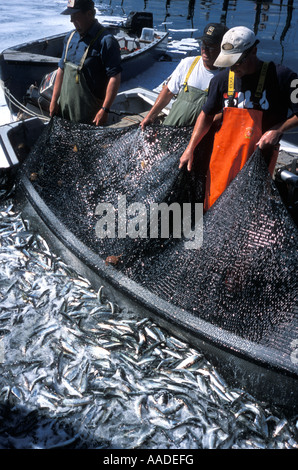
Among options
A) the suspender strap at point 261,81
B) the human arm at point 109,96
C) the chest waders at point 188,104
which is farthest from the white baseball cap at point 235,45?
the human arm at point 109,96

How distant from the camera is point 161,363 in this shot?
3742 mm

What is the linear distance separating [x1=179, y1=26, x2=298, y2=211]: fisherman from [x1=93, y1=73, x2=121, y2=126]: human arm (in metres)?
1.71

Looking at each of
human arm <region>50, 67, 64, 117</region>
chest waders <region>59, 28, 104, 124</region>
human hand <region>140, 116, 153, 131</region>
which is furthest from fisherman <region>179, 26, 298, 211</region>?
human arm <region>50, 67, 64, 117</region>

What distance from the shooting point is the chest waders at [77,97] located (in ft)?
17.1

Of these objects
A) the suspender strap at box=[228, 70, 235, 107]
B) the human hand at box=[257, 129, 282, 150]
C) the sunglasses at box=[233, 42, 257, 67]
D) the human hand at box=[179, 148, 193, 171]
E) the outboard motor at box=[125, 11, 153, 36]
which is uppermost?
the outboard motor at box=[125, 11, 153, 36]

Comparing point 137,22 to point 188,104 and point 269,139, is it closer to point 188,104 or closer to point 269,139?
point 188,104

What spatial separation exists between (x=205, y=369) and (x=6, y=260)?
298 cm

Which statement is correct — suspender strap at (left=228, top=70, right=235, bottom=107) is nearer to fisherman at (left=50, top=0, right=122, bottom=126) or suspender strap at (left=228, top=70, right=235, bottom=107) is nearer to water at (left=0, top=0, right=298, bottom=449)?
fisherman at (left=50, top=0, right=122, bottom=126)

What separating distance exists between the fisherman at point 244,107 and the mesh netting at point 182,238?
0.26 meters

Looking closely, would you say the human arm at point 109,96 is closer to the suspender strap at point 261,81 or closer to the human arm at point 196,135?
the human arm at point 196,135

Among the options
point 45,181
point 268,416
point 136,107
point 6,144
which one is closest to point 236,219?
point 268,416

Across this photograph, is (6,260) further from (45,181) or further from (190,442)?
(190,442)

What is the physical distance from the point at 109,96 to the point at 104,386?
373 centimetres

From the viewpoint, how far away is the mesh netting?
3.23 m
